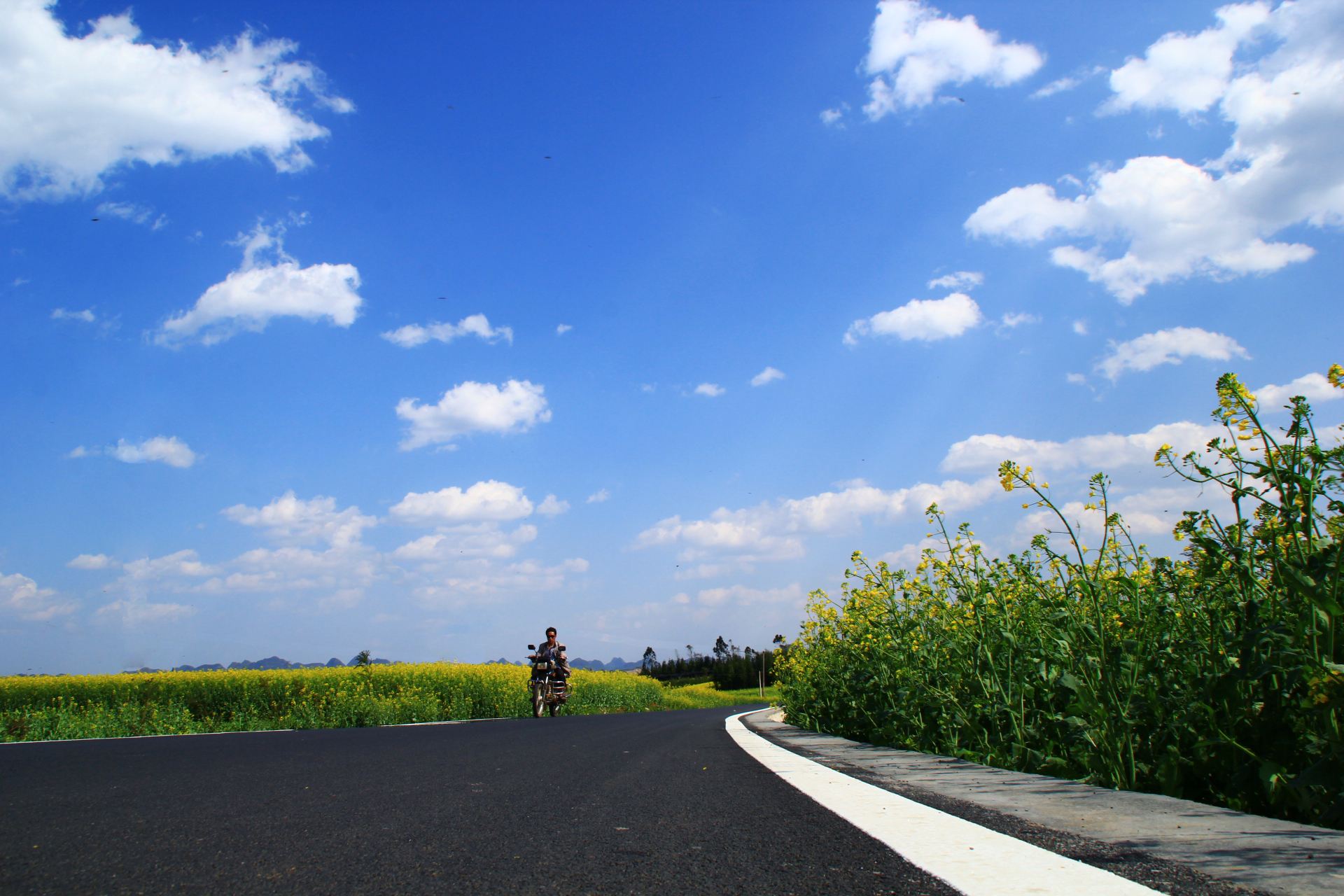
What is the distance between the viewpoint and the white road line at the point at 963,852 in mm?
1795

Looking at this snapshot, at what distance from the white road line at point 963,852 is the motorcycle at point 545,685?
14.8 m

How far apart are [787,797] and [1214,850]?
1.74 meters

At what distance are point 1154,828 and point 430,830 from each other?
2.34 m

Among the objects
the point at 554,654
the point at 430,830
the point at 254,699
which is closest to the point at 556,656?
the point at 554,654

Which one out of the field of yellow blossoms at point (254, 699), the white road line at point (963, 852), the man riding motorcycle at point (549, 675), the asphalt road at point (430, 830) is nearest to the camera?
the white road line at point (963, 852)

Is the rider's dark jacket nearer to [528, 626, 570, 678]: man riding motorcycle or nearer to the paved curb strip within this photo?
[528, 626, 570, 678]: man riding motorcycle

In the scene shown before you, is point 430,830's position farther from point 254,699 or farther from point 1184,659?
point 254,699

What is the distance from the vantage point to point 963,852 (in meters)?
2.20

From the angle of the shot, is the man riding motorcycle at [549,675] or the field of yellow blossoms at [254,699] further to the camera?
the man riding motorcycle at [549,675]

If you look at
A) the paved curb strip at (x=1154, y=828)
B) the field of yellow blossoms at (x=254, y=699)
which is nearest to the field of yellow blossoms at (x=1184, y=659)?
the paved curb strip at (x=1154, y=828)

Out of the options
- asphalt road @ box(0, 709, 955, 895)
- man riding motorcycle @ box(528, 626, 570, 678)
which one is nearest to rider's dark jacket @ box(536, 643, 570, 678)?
man riding motorcycle @ box(528, 626, 570, 678)

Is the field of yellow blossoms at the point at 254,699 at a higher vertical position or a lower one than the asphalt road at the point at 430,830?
lower

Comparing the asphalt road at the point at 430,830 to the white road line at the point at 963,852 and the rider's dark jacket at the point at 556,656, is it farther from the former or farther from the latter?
the rider's dark jacket at the point at 556,656

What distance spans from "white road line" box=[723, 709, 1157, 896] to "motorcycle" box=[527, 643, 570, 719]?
581 inches
